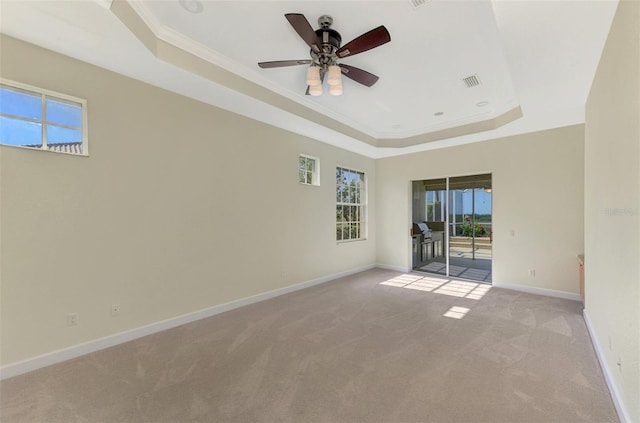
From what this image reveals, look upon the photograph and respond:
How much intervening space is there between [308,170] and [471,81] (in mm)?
2841

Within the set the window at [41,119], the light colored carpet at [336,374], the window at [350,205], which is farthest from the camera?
the window at [350,205]

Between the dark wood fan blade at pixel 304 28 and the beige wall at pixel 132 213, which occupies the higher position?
Answer: the dark wood fan blade at pixel 304 28

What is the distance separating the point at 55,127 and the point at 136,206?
0.94 metres

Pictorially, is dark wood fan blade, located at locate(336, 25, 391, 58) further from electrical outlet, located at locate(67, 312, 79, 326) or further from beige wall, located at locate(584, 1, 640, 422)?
electrical outlet, located at locate(67, 312, 79, 326)

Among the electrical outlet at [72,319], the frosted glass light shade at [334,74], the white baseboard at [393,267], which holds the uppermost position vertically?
the frosted glass light shade at [334,74]

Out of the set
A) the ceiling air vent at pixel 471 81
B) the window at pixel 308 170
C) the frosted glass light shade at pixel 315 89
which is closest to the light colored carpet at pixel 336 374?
the window at pixel 308 170

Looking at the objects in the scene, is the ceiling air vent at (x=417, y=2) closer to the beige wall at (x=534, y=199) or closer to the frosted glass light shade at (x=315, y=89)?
the frosted glass light shade at (x=315, y=89)

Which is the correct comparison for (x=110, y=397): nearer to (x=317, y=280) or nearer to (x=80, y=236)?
(x=80, y=236)

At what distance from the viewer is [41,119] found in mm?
2283

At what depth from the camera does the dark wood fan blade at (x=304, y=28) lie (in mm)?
1840

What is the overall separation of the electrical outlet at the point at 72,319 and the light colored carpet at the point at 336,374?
338 mm

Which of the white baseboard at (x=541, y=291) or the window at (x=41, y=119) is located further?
the white baseboard at (x=541, y=291)

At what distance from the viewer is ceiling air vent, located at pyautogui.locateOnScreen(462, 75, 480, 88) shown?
3184 mm

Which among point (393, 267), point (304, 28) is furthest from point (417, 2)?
point (393, 267)
